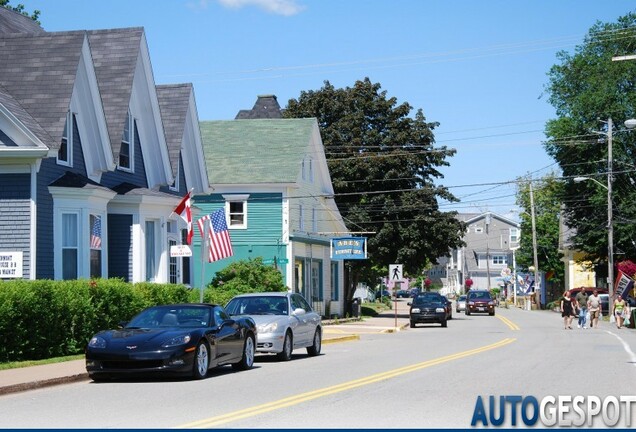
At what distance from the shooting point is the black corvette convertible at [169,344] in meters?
17.4

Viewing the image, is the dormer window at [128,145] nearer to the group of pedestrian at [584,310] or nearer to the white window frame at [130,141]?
the white window frame at [130,141]

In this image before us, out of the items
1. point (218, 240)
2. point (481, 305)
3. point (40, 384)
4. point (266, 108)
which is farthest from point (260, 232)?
point (40, 384)

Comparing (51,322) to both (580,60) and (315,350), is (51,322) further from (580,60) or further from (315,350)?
(580,60)

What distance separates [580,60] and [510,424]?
197 feet

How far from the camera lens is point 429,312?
160 ft

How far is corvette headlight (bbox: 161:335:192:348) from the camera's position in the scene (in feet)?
57.6

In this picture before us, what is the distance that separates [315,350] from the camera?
25.7 m

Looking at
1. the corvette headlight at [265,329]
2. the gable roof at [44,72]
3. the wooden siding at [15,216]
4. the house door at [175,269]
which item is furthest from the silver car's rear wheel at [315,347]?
the house door at [175,269]

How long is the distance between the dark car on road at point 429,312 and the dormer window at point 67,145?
24.8 metres

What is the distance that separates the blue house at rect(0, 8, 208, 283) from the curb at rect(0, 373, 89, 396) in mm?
7808

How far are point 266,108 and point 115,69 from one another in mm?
34998

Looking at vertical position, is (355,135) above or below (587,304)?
above

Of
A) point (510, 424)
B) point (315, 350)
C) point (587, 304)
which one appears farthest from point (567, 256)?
point (510, 424)

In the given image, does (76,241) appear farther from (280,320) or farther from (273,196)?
(273,196)
